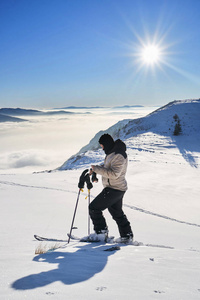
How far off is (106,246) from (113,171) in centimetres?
147

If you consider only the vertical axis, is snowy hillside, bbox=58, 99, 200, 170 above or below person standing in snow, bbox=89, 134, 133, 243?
above

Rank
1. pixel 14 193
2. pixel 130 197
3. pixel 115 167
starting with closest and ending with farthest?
pixel 115 167
pixel 14 193
pixel 130 197

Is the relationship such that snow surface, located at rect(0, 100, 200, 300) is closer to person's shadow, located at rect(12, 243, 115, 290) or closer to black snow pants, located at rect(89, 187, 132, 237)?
person's shadow, located at rect(12, 243, 115, 290)

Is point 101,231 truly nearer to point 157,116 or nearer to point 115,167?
point 115,167

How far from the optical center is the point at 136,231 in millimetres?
7328

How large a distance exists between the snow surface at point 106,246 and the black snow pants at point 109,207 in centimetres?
42

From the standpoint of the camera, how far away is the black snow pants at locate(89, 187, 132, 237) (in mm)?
4914

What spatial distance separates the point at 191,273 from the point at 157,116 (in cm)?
4975

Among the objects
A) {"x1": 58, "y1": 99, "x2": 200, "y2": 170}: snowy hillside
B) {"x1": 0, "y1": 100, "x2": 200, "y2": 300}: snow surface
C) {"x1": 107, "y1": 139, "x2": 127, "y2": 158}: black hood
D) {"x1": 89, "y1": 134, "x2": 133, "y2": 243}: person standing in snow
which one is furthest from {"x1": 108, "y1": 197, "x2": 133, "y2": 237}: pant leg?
{"x1": 58, "y1": 99, "x2": 200, "y2": 170}: snowy hillside

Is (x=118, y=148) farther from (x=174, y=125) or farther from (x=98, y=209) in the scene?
(x=174, y=125)

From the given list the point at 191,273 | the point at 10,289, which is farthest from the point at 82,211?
the point at 10,289

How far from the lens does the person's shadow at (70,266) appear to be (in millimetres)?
2570

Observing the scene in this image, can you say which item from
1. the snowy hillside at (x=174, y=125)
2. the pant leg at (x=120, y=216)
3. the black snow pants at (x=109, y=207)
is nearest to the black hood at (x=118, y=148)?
the black snow pants at (x=109, y=207)

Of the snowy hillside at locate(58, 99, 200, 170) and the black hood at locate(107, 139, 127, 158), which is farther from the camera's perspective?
the snowy hillside at locate(58, 99, 200, 170)
